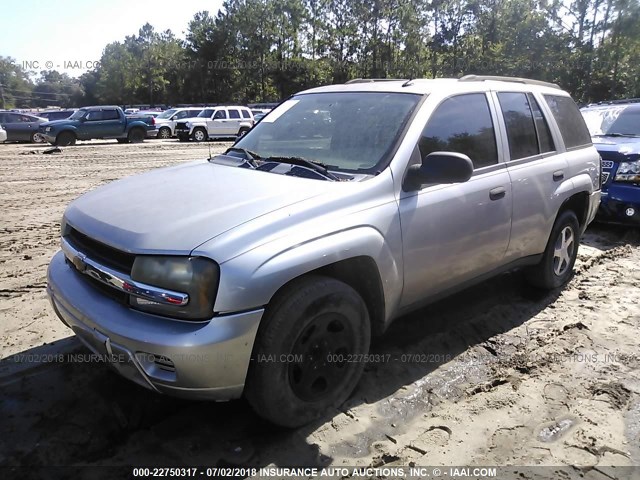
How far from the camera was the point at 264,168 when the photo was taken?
3.28 meters

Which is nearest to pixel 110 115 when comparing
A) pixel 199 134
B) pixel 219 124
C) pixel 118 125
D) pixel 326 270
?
pixel 118 125

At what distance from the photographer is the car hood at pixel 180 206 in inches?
95.3

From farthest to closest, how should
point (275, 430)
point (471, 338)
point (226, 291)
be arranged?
point (471, 338)
point (275, 430)
point (226, 291)

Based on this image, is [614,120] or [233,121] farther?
[233,121]

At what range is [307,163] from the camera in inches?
126

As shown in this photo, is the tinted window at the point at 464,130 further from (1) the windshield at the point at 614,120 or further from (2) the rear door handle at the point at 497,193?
(1) the windshield at the point at 614,120

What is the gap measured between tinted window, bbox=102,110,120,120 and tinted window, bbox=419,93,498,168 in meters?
22.6

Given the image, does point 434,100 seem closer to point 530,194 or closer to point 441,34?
point 530,194

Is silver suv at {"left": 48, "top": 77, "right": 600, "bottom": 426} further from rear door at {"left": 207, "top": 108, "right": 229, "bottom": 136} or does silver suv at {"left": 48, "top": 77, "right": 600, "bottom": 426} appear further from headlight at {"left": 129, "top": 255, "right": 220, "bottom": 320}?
rear door at {"left": 207, "top": 108, "right": 229, "bottom": 136}

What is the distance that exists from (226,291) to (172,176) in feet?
4.79

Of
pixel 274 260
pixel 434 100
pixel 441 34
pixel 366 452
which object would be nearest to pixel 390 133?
pixel 434 100

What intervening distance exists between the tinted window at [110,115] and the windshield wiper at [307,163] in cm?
2222

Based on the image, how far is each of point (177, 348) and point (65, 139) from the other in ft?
73.7

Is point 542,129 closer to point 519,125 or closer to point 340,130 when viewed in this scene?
point 519,125
